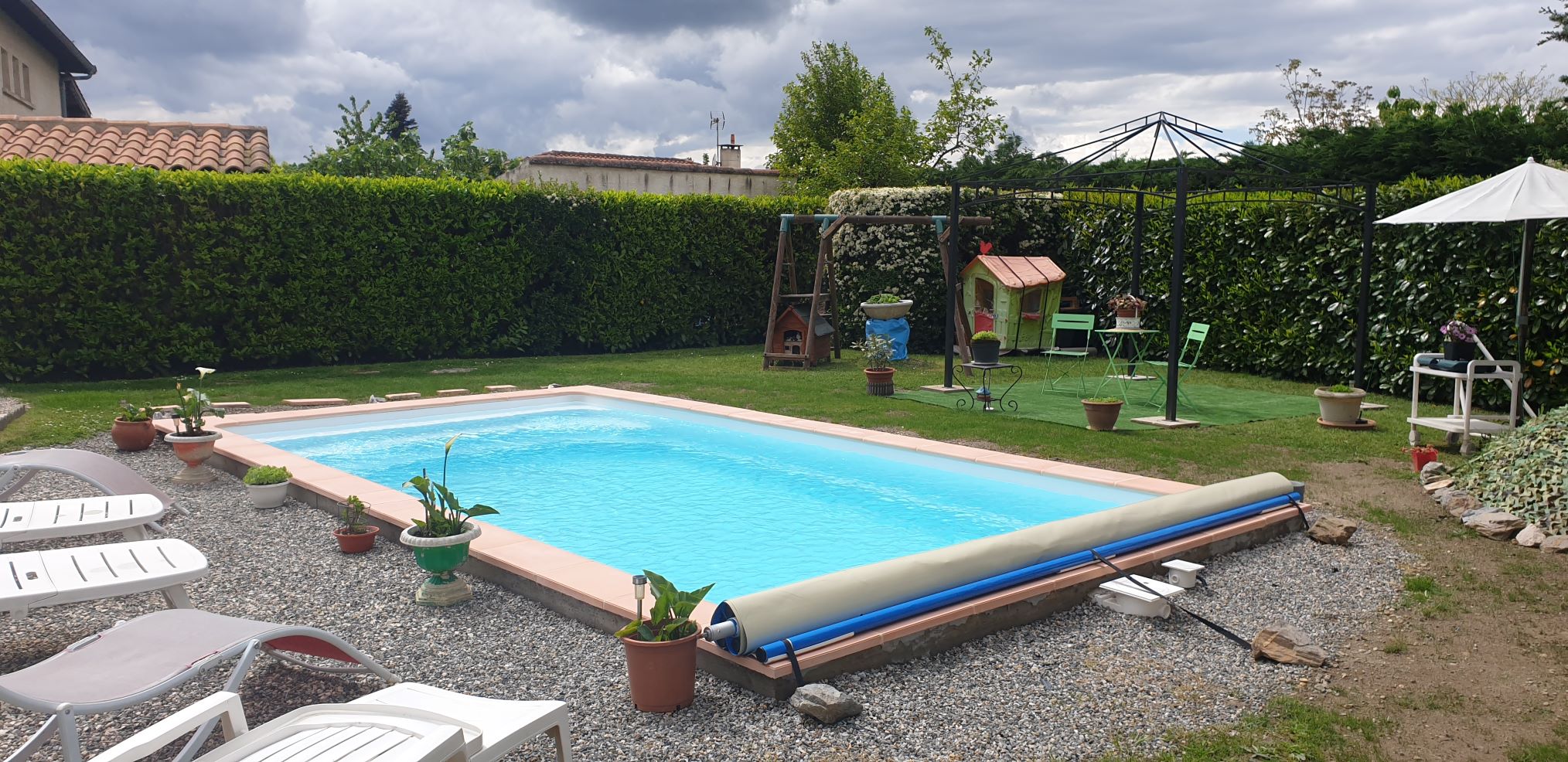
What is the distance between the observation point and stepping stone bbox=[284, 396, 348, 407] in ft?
34.1

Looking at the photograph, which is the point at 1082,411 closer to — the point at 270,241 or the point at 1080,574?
the point at 1080,574

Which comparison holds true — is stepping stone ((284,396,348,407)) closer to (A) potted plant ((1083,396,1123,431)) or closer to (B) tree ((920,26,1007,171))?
(A) potted plant ((1083,396,1123,431))

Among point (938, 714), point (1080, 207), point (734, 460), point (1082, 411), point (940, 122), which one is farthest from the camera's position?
point (940, 122)

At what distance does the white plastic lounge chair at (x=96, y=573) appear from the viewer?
11.3ft

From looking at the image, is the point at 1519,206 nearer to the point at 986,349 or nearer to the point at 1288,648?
the point at 986,349

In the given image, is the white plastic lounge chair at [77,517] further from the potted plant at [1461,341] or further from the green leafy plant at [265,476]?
the potted plant at [1461,341]

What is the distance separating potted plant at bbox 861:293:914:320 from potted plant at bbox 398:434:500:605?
9644mm

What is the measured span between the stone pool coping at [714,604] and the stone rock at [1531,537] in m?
1.07

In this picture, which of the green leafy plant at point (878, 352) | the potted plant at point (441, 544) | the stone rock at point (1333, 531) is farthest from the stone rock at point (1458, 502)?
the green leafy plant at point (878, 352)

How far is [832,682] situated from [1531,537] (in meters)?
4.17

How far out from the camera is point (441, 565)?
4.51 meters

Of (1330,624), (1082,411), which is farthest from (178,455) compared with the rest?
→ (1082,411)

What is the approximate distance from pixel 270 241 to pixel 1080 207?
1190cm

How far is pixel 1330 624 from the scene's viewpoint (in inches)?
167
